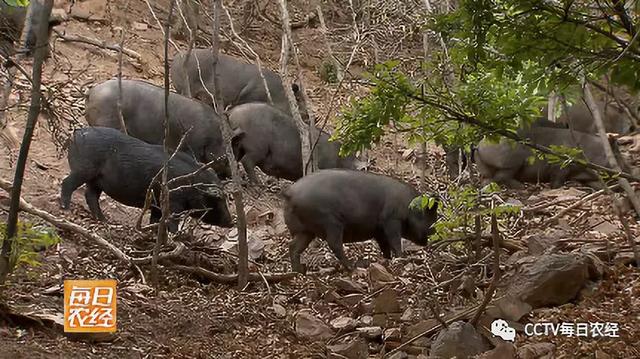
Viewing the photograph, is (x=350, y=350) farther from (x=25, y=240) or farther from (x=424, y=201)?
(x=25, y=240)

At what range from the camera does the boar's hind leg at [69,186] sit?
9.17 m

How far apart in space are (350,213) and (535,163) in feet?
14.4

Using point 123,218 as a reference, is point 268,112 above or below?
above

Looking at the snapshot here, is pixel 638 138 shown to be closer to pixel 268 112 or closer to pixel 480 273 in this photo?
pixel 268 112

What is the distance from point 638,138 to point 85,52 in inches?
319

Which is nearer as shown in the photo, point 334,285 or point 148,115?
point 334,285

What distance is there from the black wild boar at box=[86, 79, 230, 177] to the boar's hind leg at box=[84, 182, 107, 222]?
78.9 inches

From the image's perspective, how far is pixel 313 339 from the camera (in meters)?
6.38

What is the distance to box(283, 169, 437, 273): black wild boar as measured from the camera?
9148 mm

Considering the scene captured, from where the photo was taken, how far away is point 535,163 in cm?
1285

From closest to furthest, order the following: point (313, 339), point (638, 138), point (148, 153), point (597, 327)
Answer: point (597, 327) < point (313, 339) < point (148, 153) < point (638, 138)

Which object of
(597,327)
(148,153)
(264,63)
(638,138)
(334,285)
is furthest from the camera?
(264,63)

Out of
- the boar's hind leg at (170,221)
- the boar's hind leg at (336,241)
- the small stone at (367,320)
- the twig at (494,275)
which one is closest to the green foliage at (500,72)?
the twig at (494,275)

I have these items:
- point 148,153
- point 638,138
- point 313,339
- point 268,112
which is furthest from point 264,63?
point 313,339
